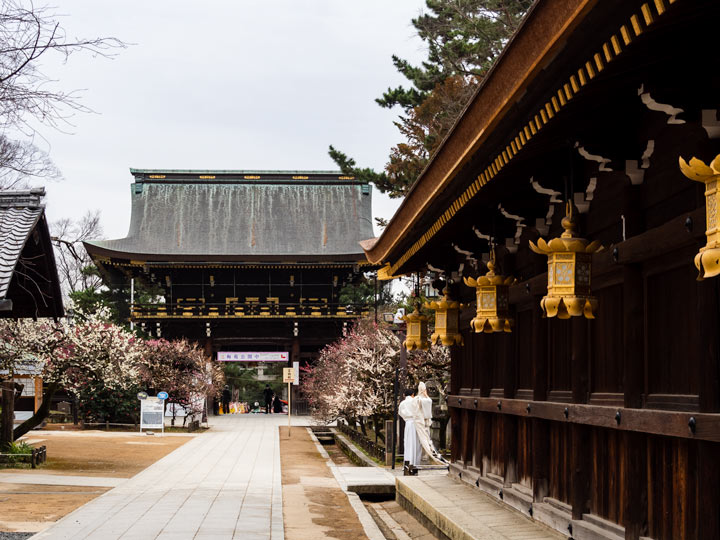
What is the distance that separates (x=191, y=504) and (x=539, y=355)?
21.3 ft

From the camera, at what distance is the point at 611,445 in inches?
296

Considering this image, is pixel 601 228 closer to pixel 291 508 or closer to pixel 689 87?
pixel 689 87

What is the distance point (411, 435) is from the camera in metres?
16.7

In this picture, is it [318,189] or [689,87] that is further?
[318,189]

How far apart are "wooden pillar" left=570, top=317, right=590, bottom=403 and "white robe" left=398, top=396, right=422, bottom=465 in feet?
28.3

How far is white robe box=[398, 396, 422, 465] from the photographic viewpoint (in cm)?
1672

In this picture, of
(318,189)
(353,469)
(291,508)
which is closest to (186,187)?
(318,189)

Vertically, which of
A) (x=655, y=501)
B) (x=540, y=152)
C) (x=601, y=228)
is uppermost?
(x=540, y=152)

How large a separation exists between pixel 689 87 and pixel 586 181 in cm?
267

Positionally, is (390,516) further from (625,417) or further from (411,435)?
(625,417)

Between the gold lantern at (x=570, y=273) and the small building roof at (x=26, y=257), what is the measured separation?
583 centimetres

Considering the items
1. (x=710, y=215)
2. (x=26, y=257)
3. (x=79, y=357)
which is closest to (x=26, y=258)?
(x=26, y=257)

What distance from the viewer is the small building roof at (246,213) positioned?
51.3 m

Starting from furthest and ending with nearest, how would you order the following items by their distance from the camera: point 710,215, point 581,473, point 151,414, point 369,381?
point 151,414
point 369,381
point 581,473
point 710,215
